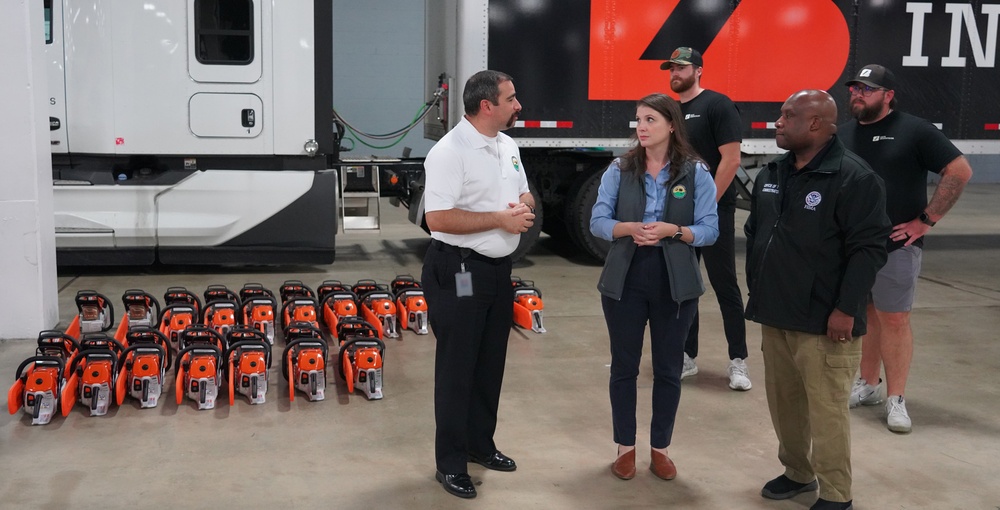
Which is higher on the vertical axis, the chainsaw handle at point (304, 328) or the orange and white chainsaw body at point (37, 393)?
the chainsaw handle at point (304, 328)

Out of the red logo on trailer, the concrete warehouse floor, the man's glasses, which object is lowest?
the concrete warehouse floor

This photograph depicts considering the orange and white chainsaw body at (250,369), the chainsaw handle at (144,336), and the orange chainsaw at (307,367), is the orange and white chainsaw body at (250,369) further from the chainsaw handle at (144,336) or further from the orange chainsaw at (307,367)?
the chainsaw handle at (144,336)

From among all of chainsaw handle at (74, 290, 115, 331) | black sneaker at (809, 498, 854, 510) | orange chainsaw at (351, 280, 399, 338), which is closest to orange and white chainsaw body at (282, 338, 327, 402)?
orange chainsaw at (351, 280, 399, 338)

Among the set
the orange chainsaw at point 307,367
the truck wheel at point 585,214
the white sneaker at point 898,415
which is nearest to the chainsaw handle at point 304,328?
the orange chainsaw at point 307,367

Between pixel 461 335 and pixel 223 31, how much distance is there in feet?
19.0

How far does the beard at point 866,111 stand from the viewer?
4980mm

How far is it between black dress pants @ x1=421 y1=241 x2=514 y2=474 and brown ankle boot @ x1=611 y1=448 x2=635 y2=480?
2.15 feet

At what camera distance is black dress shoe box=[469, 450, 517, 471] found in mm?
4535

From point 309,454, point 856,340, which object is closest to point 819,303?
point 856,340

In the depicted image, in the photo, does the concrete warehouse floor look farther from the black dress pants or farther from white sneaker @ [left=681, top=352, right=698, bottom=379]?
the black dress pants

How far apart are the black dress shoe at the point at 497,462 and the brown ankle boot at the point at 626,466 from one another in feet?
1.60

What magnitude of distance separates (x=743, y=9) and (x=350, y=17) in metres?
9.26

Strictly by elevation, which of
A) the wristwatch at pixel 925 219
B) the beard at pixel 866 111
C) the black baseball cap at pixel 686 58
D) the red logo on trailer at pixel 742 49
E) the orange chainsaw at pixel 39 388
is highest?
the red logo on trailer at pixel 742 49

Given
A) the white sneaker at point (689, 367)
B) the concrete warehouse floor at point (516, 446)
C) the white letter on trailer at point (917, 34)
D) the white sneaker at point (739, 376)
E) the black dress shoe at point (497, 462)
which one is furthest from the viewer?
the white letter on trailer at point (917, 34)
